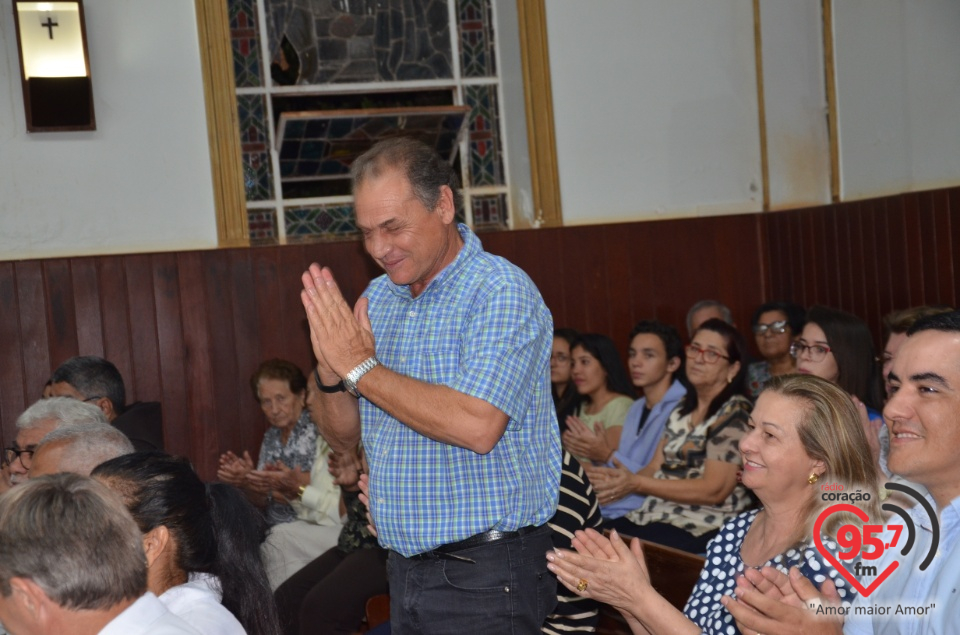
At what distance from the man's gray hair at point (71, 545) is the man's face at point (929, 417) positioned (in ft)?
3.84

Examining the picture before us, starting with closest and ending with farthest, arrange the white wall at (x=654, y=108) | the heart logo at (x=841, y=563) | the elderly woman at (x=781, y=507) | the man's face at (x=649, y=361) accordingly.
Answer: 1. the heart logo at (x=841, y=563)
2. the elderly woman at (x=781, y=507)
3. the man's face at (x=649, y=361)
4. the white wall at (x=654, y=108)

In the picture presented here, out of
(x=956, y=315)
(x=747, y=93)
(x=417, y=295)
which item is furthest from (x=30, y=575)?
(x=747, y=93)

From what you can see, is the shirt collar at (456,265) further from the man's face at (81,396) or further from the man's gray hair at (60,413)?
the man's face at (81,396)

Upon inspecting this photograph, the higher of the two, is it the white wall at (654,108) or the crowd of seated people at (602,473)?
the white wall at (654,108)

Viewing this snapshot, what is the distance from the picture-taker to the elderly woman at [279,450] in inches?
174

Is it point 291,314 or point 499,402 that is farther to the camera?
point 291,314

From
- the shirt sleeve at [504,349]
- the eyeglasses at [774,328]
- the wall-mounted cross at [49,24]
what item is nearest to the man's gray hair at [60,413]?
the shirt sleeve at [504,349]

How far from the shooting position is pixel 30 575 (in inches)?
56.2

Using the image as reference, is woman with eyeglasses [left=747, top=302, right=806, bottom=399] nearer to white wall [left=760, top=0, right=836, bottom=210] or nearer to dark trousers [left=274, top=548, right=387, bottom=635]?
white wall [left=760, top=0, right=836, bottom=210]

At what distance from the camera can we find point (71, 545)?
1.44 m

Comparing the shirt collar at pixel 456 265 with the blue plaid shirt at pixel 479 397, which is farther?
the shirt collar at pixel 456 265

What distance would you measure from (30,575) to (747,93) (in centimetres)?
510

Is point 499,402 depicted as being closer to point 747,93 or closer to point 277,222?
point 277,222

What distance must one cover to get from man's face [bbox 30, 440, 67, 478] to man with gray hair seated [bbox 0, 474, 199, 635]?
3.10 ft
